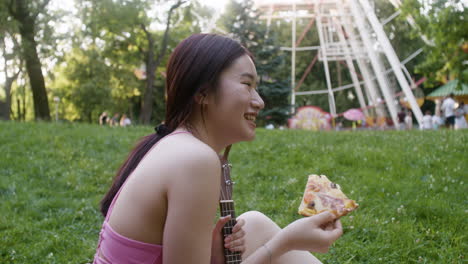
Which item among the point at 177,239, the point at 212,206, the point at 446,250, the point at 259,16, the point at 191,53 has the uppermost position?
the point at 259,16

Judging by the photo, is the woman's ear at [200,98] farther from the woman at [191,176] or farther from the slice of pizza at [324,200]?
the slice of pizza at [324,200]

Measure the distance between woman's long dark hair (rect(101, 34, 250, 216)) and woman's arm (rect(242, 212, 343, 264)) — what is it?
63 centimetres

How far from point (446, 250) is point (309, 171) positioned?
2893 mm

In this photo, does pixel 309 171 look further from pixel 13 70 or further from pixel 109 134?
pixel 13 70

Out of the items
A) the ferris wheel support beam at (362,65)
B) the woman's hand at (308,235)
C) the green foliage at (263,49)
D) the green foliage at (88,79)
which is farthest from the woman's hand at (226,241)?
the green foliage at (88,79)

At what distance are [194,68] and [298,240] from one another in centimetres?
84

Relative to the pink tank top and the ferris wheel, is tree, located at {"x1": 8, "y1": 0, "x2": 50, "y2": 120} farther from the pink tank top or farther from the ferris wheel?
the pink tank top

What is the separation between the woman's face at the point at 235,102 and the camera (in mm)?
1714

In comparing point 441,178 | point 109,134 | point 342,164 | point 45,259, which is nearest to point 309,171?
point 342,164

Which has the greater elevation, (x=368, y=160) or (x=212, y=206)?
(x=212, y=206)

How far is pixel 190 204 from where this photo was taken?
1.41 metres

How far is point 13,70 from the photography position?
36812mm

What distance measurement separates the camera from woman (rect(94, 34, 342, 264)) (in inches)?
56.5

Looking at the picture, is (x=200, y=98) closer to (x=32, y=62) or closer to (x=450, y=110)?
(x=450, y=110)
